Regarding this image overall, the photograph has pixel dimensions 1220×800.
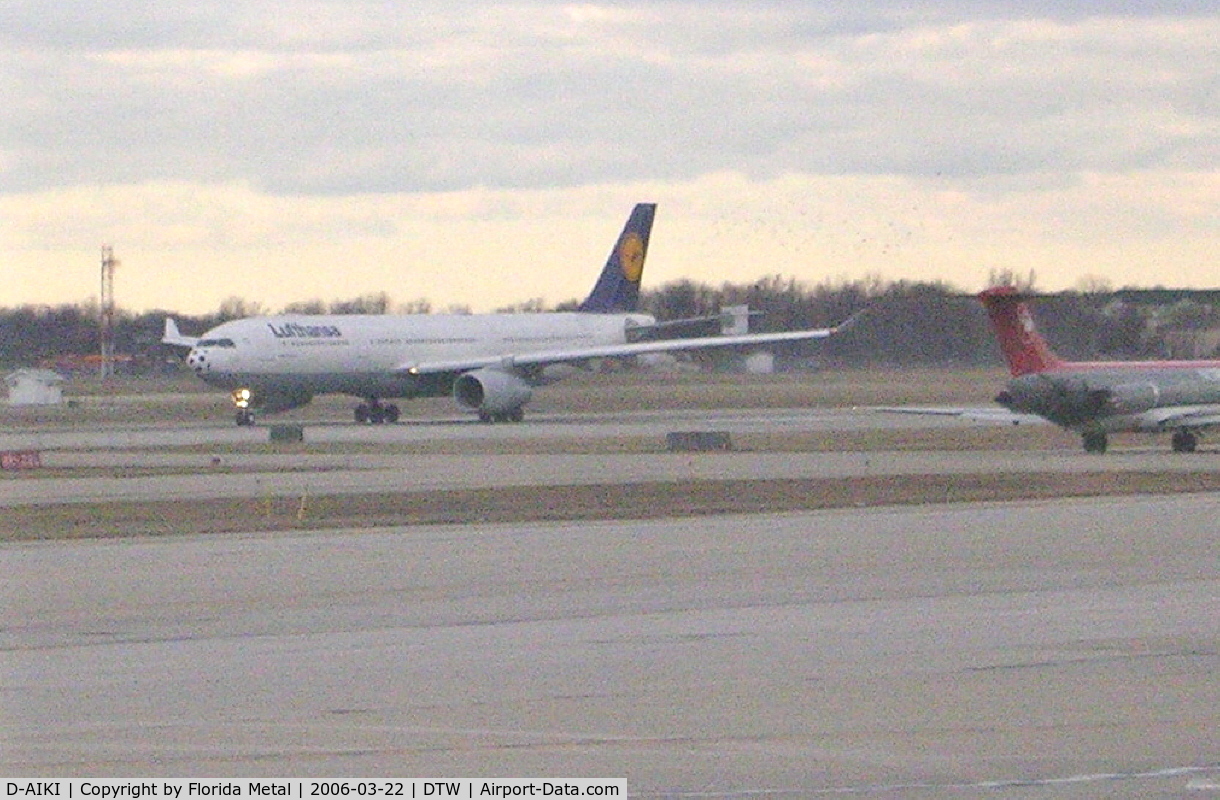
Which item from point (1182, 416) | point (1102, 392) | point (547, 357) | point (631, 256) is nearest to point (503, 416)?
point (547, 357)

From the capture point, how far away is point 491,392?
67625 millimetres

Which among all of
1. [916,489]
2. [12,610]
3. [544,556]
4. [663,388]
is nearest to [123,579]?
[12,610]

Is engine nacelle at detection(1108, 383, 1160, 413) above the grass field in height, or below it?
above

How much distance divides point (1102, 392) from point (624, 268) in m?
30.9

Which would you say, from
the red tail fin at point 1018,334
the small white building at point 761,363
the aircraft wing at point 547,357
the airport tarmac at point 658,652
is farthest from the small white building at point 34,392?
the airport tarmac at point 658,652

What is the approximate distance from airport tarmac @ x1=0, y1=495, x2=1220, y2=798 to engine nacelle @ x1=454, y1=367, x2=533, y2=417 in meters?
38.6

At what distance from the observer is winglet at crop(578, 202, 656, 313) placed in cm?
7638

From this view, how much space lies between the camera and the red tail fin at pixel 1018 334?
164 ft

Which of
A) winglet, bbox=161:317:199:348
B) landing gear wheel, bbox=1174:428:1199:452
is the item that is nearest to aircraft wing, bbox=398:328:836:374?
winglet, bbox=161:317:199:348

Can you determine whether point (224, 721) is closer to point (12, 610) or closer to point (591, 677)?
point (591, 677)

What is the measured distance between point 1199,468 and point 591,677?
29.5 metres

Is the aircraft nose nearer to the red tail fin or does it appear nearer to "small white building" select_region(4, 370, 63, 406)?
"small white building" select_region(4, 370, 63, 406)

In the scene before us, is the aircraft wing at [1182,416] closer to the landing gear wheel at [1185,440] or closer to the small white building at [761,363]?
the landing gear wheel at [1185,440]

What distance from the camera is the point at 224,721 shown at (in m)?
13.9
